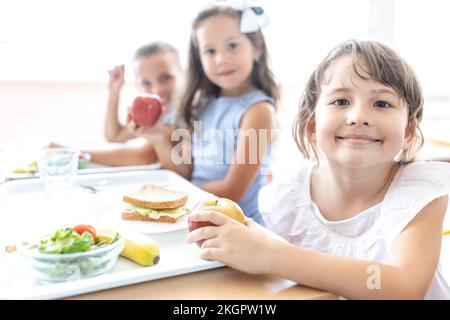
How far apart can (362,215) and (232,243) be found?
0.36m

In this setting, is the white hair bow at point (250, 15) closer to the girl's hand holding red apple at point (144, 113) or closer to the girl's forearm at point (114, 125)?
the girl's hand holding red apple at point (144, 113)

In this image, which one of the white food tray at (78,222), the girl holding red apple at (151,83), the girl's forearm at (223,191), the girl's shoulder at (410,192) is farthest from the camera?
the girl holding red apple at (151,83)

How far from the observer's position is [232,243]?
0.58 metres

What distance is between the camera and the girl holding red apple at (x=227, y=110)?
1.32m

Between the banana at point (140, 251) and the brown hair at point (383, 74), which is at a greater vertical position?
the brown hair at point (383, 74)

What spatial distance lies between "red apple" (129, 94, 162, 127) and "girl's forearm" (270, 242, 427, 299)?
2.70ft

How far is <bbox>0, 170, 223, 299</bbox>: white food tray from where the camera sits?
0.54 m

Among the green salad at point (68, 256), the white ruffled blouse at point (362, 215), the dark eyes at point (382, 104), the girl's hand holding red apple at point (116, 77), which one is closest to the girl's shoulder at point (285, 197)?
the white ruffled blouse at point (362, 215)

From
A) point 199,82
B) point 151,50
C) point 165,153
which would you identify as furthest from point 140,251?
point 151,50

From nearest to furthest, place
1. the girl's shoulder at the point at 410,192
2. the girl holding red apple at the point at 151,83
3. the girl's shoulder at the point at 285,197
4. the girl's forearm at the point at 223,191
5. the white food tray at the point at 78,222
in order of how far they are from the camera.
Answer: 1. the white food tray at the point at 78,222
2. the girl's shoulder at the point at 410,192
3. the girl's shoulder at the point at 285,197
4. the girl's forearm at the point at 223,191
5. the girl holding red apple at the point at 151,83

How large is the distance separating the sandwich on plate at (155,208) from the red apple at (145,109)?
50 cm

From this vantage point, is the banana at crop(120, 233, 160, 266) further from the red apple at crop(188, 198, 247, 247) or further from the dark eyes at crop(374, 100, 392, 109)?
the dark eyes at crop(374, 100, 392, 109)

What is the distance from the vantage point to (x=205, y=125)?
152 cm
